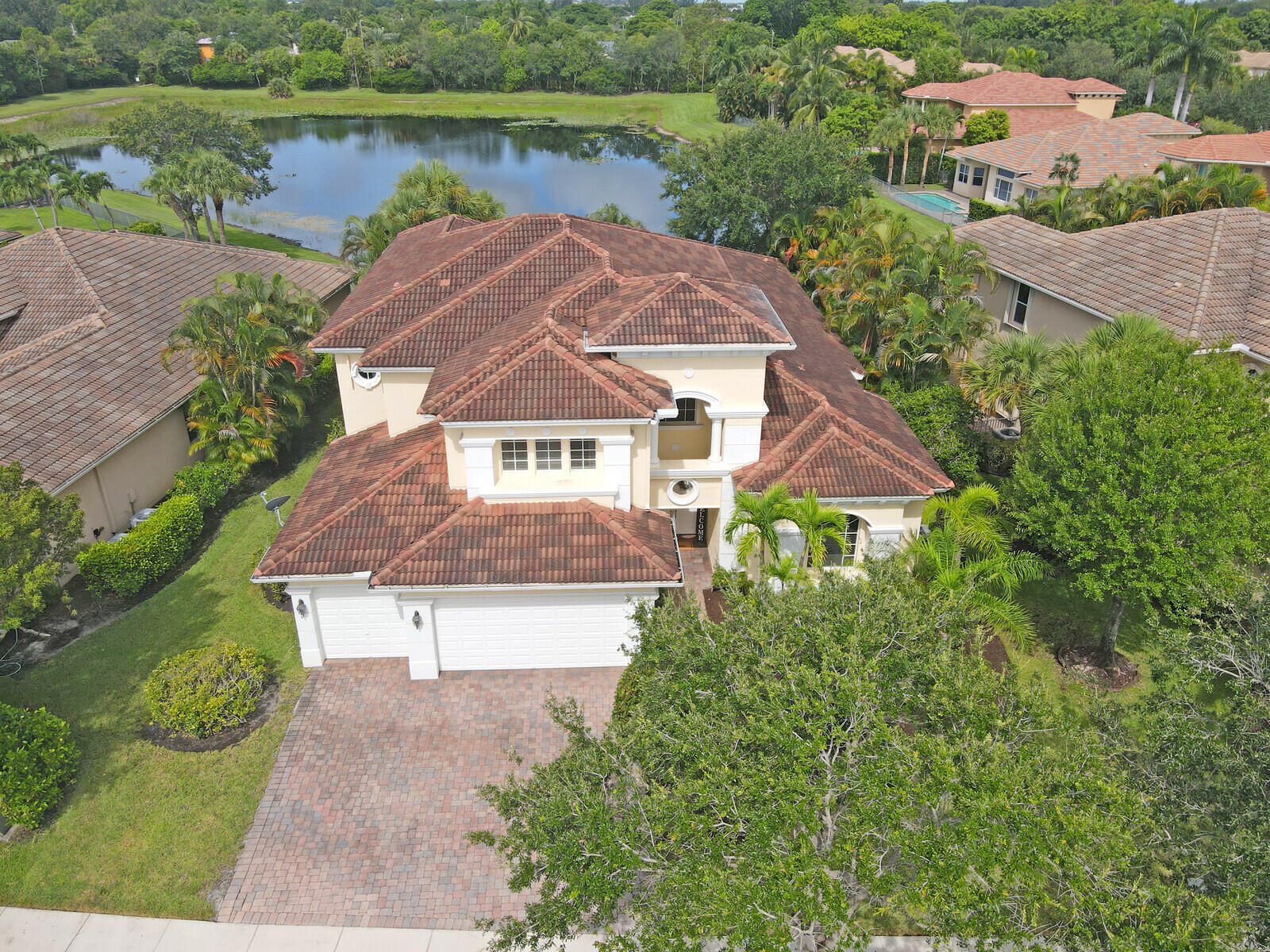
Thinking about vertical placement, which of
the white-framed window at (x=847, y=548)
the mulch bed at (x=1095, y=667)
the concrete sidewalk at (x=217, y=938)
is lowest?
the concrete sidewalk at (x=217, y=938)

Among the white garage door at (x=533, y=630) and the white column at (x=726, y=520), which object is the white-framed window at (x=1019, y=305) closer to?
the white column at (x=726, y=520)

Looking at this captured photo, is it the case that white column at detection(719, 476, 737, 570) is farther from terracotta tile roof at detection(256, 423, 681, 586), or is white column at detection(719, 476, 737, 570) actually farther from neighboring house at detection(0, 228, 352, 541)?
neighboring house at detection(0, 228, 352, 541)

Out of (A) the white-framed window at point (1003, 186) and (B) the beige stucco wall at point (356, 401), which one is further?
(A) the white-framed window at point (1003, 186)

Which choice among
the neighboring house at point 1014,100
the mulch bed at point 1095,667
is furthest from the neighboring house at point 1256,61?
the mulch bed at point 1095,667

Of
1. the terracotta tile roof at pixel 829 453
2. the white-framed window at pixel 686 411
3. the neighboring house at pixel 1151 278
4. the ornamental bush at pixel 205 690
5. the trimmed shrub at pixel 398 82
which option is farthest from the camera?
the trimmed shrub at pixel 398 82

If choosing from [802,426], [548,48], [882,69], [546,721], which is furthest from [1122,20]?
[546,721]

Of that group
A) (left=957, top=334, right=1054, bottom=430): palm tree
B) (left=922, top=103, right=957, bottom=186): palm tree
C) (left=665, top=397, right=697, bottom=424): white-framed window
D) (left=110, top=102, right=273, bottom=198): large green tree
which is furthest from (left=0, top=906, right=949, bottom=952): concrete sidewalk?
(left=922, top=103, right=957, bottom=186): palm tree

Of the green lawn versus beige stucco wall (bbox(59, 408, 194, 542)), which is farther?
beige stucco wall (bbox(59, 408, 194, 542))
